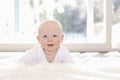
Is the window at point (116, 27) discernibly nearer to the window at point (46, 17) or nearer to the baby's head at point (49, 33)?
the window at point (46, 17)

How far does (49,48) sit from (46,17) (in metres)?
1.00

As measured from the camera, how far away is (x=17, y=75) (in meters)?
0.96

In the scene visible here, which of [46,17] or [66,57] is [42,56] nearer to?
[66,57]

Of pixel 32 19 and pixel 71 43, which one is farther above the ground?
pixel 32 19

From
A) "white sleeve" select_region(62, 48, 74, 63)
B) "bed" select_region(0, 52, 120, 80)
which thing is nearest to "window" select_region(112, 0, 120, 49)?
"white sleeve" select_region(62, 48, 74, 63)

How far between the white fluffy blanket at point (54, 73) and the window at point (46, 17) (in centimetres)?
109

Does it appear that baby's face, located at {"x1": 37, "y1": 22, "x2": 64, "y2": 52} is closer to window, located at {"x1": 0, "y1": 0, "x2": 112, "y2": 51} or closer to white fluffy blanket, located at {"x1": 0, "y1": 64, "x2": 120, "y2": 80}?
white fluffy blanket, located at {"x1": 0, "y1": 64, "x2": 120, "y2": 80}

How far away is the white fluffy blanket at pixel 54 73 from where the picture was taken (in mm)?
942

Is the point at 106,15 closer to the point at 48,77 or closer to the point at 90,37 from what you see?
the point at 90,37

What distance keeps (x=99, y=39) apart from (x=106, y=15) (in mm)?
252

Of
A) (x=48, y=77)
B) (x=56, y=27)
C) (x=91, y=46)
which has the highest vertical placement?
(x=56, y=27)

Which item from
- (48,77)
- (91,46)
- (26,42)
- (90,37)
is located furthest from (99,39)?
(48,77)

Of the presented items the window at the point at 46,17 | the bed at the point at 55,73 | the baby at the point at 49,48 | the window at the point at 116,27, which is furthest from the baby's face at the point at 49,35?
the window at the point at 116,27

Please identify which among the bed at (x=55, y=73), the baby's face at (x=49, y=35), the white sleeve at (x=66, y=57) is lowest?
the white sleeve at (x=66, y=57)
